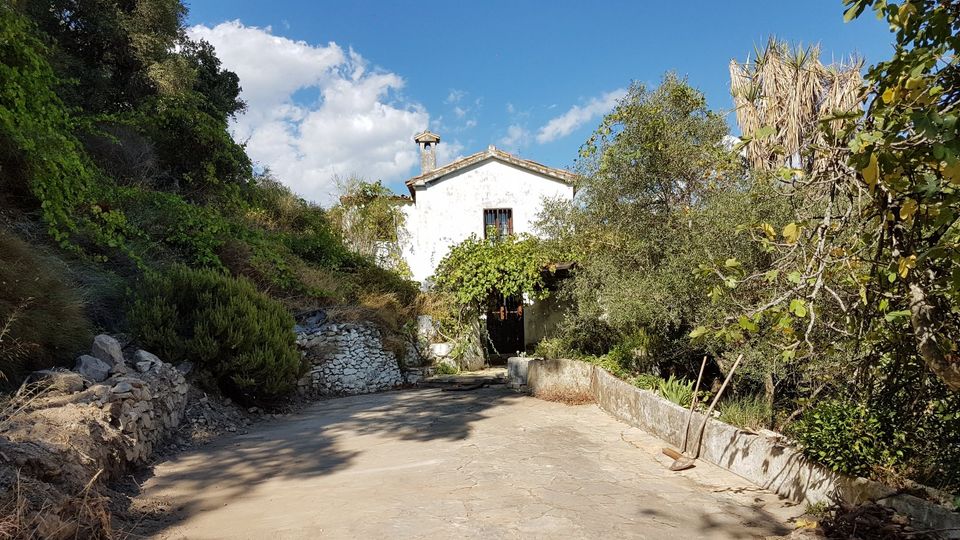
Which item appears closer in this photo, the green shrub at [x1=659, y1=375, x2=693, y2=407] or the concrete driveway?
the concrete driveway

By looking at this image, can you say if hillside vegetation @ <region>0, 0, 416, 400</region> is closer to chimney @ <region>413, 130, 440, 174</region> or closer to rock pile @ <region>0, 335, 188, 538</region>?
rock pile @ <region>0, 335, 188, 538</region>

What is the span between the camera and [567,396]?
10.2 metres

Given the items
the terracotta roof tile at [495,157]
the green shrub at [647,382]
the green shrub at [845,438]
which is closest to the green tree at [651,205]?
the green shrub at [647,382]

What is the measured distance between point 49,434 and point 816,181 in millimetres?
5937

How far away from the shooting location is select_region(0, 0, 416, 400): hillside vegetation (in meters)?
7.51

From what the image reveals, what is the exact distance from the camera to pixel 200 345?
8492mm

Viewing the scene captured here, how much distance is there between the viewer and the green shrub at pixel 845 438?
3965 millimetres

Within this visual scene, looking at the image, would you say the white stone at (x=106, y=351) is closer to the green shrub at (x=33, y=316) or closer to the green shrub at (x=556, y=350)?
the green shrub at (x=33, y=316)

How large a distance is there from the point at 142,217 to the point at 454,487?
32.1 ft

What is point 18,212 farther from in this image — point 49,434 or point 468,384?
point 468,384

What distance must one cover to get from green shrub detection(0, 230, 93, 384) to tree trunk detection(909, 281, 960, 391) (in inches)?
→ 276

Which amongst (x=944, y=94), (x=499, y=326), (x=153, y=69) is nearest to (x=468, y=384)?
(x=499, y=326)

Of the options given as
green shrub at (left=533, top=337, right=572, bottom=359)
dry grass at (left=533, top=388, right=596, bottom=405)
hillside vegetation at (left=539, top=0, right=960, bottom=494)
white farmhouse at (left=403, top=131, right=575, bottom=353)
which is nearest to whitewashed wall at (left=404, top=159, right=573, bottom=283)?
white farmhouse at (left=403, top=131, right=575, bottom=353)

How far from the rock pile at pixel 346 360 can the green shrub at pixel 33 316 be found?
211 inches
